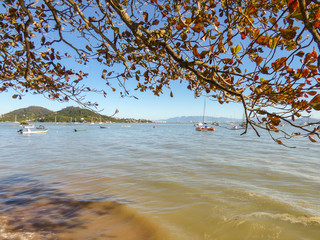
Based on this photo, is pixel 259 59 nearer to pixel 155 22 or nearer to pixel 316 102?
pixel 316 102

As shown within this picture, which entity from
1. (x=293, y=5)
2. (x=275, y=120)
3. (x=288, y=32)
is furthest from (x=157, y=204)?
(x=293, y=5)

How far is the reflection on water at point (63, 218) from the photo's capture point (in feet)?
14.8

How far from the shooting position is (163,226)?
4.99m

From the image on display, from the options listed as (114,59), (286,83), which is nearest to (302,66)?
(286,83)

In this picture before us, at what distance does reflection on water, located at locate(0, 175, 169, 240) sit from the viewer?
14.8 feet

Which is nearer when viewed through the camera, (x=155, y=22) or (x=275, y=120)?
(x=275, y=120)

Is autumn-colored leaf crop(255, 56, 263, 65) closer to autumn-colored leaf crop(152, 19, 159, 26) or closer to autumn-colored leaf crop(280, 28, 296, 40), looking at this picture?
autumn-colored leaf crop(280, 28, 296, 40)

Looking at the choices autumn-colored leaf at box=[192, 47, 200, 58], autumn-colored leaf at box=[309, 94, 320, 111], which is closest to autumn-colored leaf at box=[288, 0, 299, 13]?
autumn-colored leaf at box=[309, 94, 320, 111]

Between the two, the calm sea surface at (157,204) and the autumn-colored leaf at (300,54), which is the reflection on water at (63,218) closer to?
the calm sea surface at (157,204)

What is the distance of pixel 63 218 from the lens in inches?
207

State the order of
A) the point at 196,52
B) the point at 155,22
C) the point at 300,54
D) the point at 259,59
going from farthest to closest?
the point at 155,22 → the point at 196,52 → the point at 259,59 → the point at 300,54

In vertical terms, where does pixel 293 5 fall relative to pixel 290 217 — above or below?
above

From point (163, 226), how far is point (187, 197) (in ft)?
7.32

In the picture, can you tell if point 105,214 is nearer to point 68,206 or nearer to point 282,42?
point 68,206
